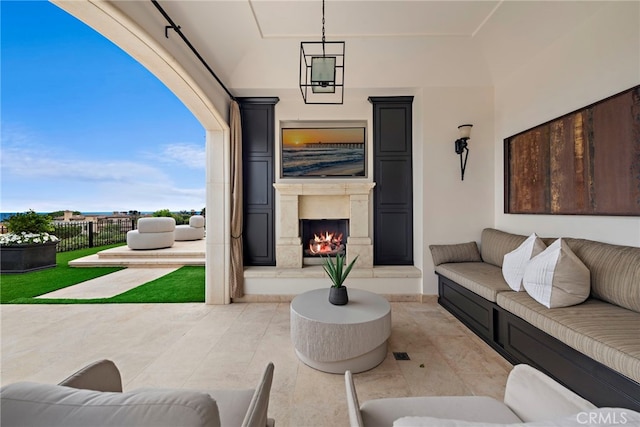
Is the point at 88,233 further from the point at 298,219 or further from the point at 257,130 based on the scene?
the point at 298,219

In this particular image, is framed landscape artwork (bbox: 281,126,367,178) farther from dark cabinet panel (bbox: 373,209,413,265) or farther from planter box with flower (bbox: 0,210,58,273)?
planter box with flower (bbox: 0,210,58,273)

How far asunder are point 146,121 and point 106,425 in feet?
38.1

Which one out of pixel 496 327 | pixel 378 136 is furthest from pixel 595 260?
pixel 378 136

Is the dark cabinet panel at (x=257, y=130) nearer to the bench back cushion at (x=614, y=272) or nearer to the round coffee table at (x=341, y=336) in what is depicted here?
the round coffee table at (x=341, y=336)

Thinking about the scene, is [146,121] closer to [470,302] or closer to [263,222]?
[263,222]

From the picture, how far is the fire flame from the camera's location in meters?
3.99

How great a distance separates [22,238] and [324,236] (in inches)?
250

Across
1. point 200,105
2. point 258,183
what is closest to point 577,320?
point 258,183

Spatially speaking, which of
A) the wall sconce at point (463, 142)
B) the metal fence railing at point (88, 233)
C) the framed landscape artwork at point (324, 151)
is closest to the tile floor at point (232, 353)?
the wall sconce at point (463, 142)

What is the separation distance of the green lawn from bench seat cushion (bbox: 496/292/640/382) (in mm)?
3936

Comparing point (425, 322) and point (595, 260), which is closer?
point (595, 260)

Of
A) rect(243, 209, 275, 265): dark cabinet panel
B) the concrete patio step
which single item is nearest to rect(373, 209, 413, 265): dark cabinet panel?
rect(243, 209, 275, 265): dark cabinet panel

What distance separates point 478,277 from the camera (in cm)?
262

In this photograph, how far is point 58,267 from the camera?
207 inches
